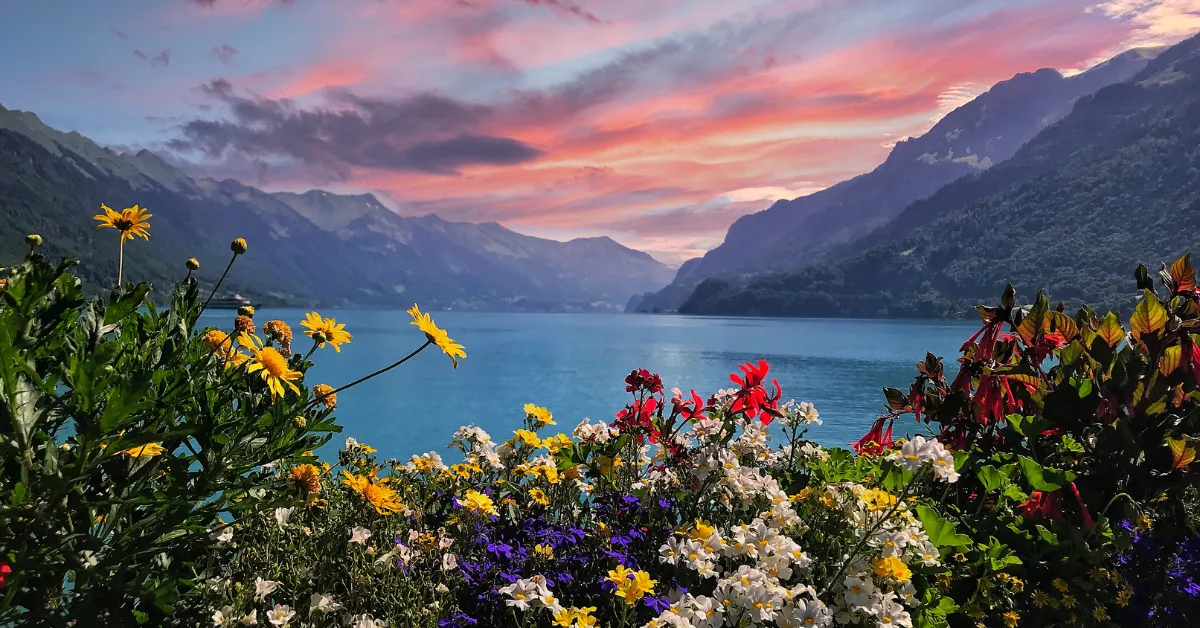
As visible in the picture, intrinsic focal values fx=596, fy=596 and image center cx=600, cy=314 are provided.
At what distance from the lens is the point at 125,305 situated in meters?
2.18

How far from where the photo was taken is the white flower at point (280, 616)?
223 centimetres

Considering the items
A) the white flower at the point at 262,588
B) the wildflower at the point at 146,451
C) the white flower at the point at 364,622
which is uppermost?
the wildflower at the point at 146,451

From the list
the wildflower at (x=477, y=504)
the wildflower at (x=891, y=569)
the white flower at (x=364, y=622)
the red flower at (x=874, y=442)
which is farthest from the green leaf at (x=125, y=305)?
the red flower at (x=874, y=442)

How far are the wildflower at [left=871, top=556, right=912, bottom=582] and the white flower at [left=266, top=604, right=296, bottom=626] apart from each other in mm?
2220

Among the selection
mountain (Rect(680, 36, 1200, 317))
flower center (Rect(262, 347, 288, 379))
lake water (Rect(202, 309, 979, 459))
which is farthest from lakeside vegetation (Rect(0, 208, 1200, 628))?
mountain (Rect(680, 36, 1200, 317))

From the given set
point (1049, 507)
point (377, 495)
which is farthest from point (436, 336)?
point (1049, 507)

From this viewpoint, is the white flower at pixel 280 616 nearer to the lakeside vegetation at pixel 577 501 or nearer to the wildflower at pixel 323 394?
the lakeside vegetation at pixel 577 501

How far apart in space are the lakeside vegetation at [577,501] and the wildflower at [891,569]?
1 centimetres

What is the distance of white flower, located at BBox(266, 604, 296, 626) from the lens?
→ 7.31 ft

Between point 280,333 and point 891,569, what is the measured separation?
269 cm

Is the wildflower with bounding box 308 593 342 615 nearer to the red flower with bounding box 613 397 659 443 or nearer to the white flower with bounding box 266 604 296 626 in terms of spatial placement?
the white flower with bounding box 266 604 296 626

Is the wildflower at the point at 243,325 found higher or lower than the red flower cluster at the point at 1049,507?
higher

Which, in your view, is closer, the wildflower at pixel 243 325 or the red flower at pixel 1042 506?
the wildflower at pixel 243 325

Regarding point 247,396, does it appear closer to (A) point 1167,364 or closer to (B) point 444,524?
(B) point 444,524
